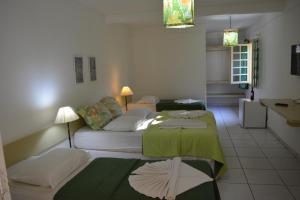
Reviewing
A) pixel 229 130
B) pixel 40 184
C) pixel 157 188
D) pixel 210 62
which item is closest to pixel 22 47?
pixel 40 184

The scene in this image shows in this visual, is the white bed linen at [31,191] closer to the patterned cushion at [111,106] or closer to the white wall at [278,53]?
the patterned cushion at [111,106]

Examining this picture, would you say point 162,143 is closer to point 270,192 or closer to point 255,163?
point 270,192

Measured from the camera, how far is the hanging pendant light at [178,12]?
88.7 inches

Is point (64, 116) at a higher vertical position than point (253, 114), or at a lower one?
higher

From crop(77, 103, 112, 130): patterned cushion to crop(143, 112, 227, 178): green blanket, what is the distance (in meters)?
0.75

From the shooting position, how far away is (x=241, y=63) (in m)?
6.96

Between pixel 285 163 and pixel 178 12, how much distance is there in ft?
8.72

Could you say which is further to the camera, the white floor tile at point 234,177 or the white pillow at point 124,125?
the white pillow at point 124,125

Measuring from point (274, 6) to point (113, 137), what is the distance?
3.42 metres

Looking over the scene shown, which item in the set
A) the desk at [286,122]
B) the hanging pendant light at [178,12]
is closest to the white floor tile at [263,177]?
the desk at [286,122]

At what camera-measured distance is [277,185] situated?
2787 mm

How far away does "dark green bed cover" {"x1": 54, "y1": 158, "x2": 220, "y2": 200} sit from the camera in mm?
1730

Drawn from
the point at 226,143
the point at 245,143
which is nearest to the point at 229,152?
the point at 226,143

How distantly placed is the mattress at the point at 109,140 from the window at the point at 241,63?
16.1 ft
